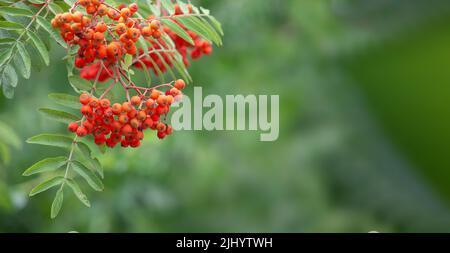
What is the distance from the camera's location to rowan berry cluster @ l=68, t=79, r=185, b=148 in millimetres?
2070

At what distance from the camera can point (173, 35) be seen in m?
2.48

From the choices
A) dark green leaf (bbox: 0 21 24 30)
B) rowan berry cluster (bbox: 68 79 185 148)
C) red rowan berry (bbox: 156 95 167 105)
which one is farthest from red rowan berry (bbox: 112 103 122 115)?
dark green leaf (bbox: 0 21 24 30)

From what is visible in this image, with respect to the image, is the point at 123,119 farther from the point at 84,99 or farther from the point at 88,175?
the point at 88,175

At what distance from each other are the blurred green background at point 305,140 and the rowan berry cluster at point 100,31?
92.9 inches

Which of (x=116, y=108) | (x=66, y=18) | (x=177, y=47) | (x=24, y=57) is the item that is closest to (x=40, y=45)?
(x=24, y=57)

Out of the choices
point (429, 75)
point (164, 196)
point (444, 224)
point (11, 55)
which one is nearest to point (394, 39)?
point (429, 75)

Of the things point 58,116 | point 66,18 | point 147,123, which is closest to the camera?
point 66,18

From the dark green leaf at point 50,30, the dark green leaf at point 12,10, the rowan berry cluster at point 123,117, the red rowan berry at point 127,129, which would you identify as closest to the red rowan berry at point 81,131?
the rowan berry cluster at point 123,117

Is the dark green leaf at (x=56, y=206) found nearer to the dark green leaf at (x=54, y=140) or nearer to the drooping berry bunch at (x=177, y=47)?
the dark green leaf at (x=54, y=140)

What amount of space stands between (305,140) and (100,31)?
5.82 metres

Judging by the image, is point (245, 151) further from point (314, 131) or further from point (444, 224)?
point (444, 224)

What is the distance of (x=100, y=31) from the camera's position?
2.03 metres

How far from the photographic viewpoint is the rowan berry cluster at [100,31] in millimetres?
2020
